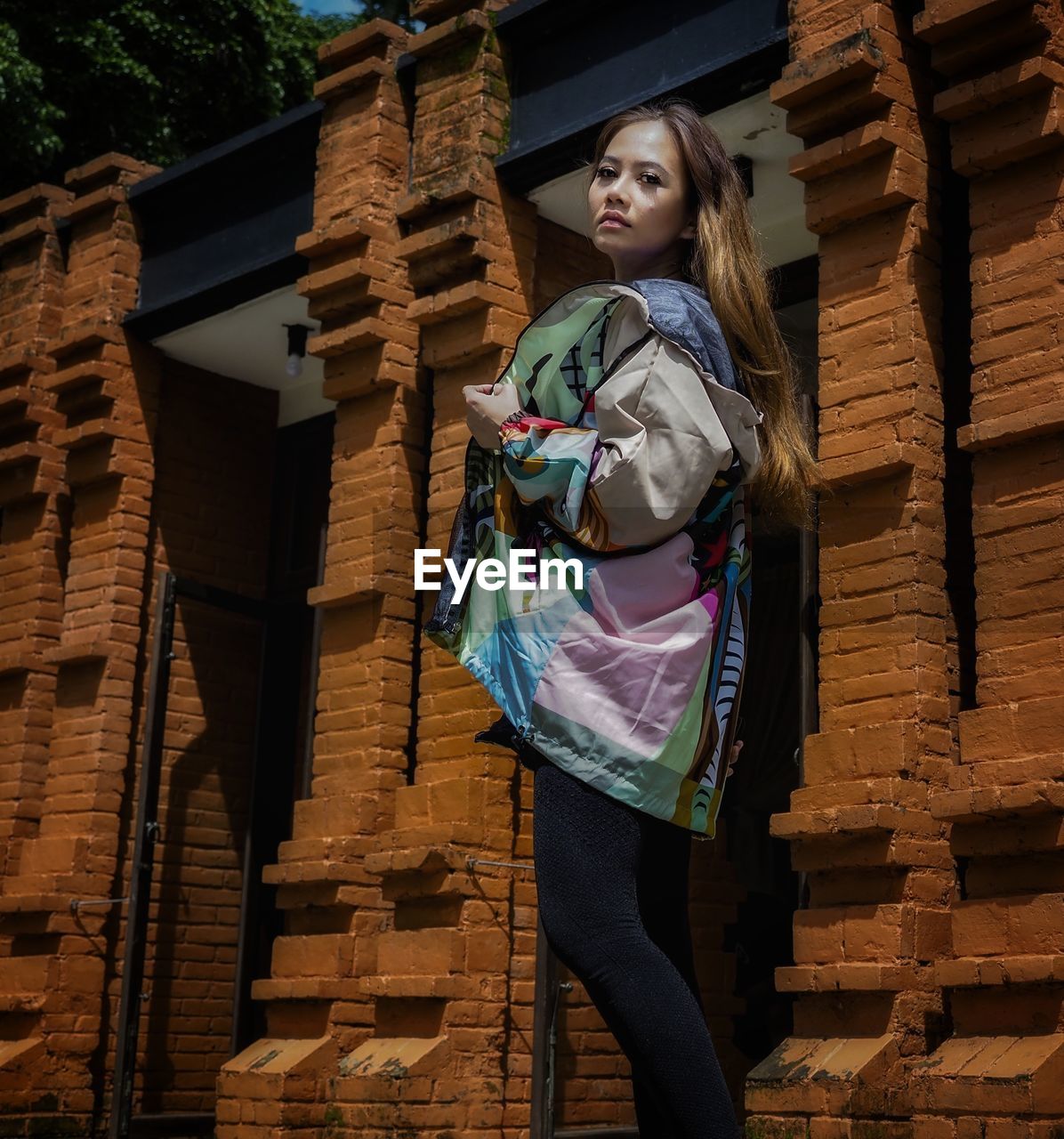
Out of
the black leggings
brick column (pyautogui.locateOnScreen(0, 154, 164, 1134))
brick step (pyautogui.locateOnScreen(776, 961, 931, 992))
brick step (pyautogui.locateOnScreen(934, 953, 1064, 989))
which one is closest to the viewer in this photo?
the black leggings

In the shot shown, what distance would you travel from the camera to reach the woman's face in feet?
11.2

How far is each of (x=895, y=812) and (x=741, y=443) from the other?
2695 mm

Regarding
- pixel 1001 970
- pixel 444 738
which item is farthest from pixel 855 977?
pixel 444 738

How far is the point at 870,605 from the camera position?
19.1ft

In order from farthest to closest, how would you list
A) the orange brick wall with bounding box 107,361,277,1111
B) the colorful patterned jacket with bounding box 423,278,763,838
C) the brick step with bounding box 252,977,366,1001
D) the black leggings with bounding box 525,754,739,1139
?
the orange brick wall with bounding box 107,361,277,1111
the brick step with bounding box 252,977,366,1001
the colorful patterned jacket with bounding box 423,278,763,838
the black leggings with bounding box 525,754,739,1139

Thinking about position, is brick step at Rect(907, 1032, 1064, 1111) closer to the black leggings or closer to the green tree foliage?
the black leggings

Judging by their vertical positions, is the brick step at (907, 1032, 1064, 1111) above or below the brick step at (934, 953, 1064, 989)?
below

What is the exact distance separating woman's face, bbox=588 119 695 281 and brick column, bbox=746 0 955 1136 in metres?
2.53

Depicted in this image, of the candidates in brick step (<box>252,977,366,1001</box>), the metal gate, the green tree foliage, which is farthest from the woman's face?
the green tree foliage

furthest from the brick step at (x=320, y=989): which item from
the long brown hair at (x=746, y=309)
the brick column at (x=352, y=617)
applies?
the long brown hair at (x=746, y=309)

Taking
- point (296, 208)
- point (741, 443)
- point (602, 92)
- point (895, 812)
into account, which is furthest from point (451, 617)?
point (296, 208)

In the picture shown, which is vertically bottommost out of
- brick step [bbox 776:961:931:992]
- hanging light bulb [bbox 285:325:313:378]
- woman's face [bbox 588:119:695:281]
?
brick step [bbox 776:961:931:992]

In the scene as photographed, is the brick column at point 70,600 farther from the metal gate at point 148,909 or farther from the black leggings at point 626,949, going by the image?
the black leggings at point 626,949

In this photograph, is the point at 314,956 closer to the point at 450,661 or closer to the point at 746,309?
the point at 450,661
